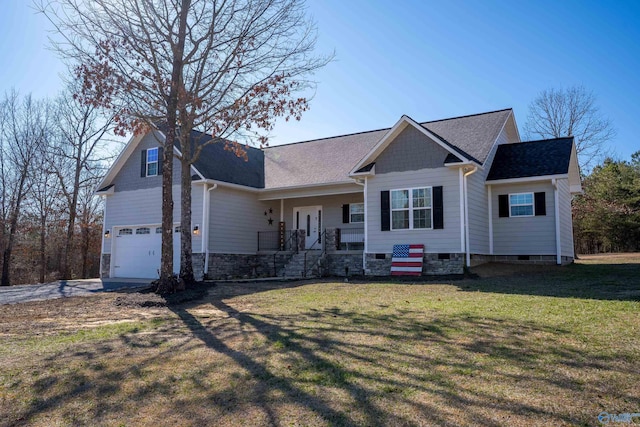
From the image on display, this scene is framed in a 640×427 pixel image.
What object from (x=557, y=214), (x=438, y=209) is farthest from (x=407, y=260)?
(x=557, y=214)

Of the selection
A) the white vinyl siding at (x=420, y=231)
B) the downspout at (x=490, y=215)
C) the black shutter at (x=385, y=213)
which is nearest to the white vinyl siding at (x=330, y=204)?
the white vinyl siding at (x=420, y=231)

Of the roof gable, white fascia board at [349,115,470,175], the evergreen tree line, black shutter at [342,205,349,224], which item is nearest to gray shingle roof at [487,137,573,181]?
the roof gable

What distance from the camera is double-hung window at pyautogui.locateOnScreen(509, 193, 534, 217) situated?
1556 cm

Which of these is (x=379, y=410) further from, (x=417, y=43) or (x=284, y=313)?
(x=417, y=43)

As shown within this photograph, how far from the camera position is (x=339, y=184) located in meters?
17.4

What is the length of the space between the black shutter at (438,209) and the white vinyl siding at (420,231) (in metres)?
0.10

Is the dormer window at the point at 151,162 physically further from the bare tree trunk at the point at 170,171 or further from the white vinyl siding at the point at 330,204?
the bare tree trunk at the point at 170,171

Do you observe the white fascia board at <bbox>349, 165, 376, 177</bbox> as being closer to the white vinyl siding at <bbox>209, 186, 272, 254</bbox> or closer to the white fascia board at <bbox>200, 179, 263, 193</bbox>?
the white fascia board at <bbox>200, 179, 263, 193</bbox>

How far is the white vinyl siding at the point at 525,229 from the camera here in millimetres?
15234

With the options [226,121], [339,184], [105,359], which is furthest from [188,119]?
[105,359]

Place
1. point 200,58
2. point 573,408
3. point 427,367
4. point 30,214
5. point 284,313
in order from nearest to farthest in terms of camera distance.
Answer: point 573,408, point 427,367, point 284,313, point 200,58, point 30,214

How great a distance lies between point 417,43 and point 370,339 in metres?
9.54

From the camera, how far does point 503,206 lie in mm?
15984

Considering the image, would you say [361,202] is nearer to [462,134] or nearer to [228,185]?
[462,134]
